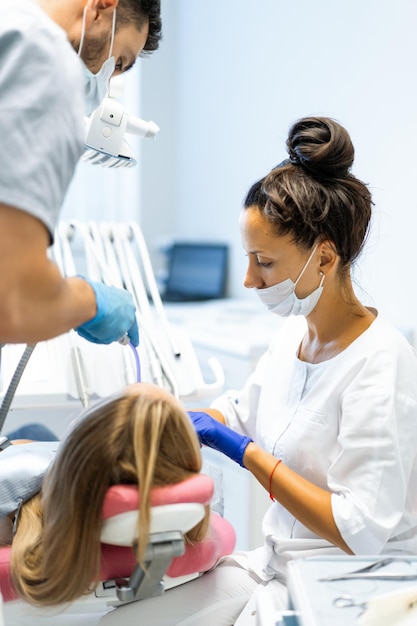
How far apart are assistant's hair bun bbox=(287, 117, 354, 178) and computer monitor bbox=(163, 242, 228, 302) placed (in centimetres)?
199

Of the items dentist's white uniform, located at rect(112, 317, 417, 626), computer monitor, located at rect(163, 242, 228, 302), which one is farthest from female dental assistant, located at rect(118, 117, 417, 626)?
computer monitor, located at rect(163, 242, 228, 302)

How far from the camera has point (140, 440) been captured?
948 millimetres

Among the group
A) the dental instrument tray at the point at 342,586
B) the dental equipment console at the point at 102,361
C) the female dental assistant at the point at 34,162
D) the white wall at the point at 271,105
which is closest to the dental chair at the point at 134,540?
the dental instrument tray at the point at 342,586

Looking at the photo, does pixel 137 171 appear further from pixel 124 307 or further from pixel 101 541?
pixel 101 541

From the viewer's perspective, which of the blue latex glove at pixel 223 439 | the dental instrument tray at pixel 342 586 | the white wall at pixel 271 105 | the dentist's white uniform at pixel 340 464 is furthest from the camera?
the white wall at pixel 271 105

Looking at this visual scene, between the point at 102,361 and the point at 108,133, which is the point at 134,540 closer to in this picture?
the point at 102,361

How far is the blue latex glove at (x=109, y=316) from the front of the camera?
3.61 ft

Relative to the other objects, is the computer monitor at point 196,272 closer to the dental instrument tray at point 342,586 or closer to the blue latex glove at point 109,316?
the blue latex glove at point 109,316

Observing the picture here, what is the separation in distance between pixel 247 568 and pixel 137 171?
2.66 meters

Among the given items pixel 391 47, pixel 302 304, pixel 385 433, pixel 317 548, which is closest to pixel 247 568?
pixel 317 548

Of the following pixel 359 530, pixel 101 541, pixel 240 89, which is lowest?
pixel 359 530

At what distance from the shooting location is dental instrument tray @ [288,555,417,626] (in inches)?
31.7

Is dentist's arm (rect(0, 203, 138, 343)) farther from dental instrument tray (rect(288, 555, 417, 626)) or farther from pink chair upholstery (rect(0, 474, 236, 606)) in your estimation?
dental instrument tray (rect(288, 555, 417, 626))

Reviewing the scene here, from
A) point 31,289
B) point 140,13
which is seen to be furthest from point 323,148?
point 31,289
